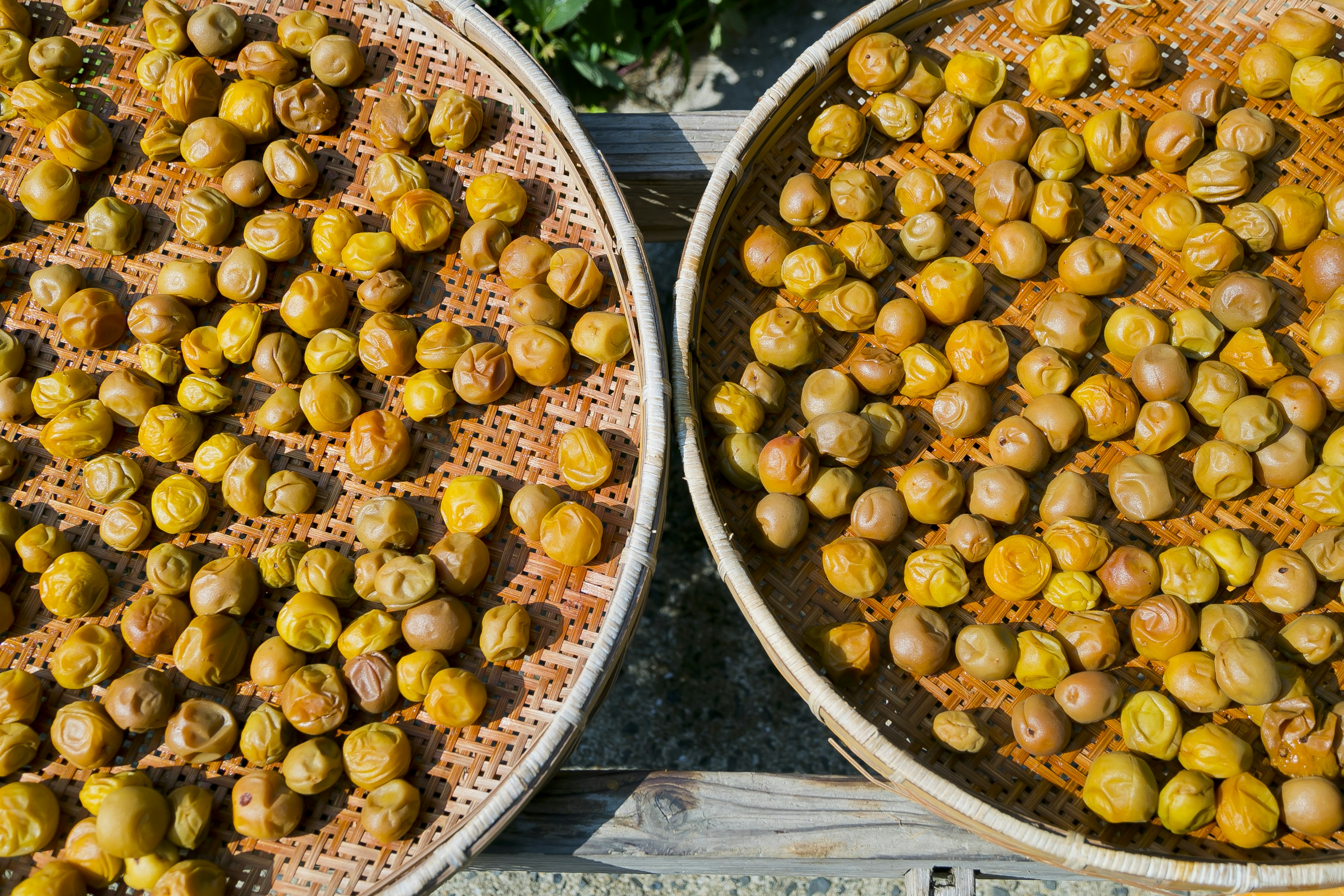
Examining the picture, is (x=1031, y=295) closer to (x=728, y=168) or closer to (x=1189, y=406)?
(x=1189, y=406)

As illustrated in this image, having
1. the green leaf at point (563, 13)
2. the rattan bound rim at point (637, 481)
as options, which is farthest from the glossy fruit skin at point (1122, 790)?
the green leaf at point (563, 13)

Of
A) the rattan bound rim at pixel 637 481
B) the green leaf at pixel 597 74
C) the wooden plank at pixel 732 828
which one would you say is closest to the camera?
the rattan bound rim at pixel 637 481

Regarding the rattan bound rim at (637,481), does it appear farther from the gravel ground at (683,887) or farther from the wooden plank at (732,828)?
the gravel ground at (683,887)

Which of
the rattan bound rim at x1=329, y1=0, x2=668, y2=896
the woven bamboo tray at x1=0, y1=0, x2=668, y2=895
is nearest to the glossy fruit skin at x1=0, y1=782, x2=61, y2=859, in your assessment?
the woven bamboo tray at x1=0, y1=0, x2=668, y2=895

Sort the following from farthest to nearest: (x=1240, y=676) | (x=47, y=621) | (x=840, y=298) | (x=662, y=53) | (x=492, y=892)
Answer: (x=662, y=53) < (x=492, y=892) < (x=840, y=298) < (x=47, y=621) < (x=1240, y=676)

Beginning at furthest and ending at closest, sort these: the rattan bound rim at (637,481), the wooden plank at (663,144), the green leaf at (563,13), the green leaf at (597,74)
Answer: the green leaf at (597,74) → the green leaf at (563,13) → the wooden plank at (663,144) → the rattan bound rim at (637,481)

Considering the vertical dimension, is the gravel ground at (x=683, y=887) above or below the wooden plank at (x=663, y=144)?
below

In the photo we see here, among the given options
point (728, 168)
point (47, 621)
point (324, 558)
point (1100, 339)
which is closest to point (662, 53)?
point (728, 168)
